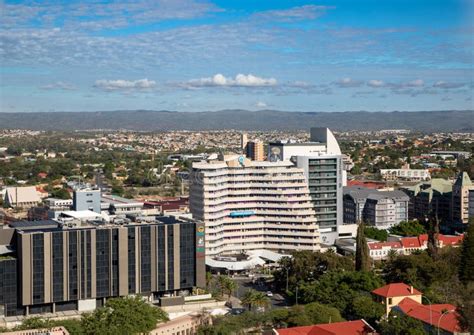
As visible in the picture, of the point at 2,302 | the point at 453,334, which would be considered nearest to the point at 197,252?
the point at 2,302

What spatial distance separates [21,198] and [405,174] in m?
53.2

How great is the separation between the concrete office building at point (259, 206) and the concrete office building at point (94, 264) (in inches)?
462

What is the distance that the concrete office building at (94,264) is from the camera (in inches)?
1506

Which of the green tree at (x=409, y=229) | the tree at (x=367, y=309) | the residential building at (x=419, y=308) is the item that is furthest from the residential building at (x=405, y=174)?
the tree at (x=367, y=309)

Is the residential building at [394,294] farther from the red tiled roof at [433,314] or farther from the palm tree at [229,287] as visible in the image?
the palm tree at [229,287]

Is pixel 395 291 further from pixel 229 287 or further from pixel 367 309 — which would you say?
pixel 229 287

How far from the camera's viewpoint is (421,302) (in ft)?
120

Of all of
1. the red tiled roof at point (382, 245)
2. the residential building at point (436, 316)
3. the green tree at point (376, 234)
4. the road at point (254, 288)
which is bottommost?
the road at point (254, 288)

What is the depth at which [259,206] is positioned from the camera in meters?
55.6

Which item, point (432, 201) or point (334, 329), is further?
point (432, 201)

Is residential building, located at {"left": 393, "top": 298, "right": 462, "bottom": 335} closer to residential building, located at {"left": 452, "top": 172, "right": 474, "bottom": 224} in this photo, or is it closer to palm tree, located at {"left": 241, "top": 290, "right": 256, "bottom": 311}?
palm tree, located at {"left": 241, "top": 290, "right": 256, "bottom": 311}

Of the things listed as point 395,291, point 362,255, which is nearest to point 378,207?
point 362,255

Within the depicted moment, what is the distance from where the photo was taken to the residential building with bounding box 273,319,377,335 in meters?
30.3

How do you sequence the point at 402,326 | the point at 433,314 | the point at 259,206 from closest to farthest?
the point at 402,326
the point at 433,314
the point at 259,206
